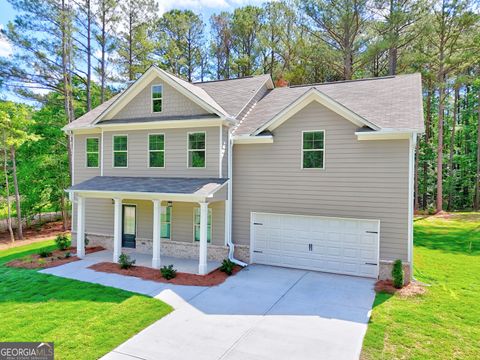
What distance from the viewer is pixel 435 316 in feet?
26.4

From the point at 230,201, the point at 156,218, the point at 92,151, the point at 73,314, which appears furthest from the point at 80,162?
the point at 73,314

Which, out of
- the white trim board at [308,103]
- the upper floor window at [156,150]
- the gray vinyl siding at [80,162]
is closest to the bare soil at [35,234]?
the gray vinyl siding at [80,162]

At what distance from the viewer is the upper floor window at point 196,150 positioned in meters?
13.3

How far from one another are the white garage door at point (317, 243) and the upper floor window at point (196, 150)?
10.1 feet

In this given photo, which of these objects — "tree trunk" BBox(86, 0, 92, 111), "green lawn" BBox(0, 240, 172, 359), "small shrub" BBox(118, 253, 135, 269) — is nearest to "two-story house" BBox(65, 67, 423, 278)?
"small shrub" BBox(118, 253, 135, 269)

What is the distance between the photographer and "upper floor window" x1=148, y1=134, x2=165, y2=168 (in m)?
14.0

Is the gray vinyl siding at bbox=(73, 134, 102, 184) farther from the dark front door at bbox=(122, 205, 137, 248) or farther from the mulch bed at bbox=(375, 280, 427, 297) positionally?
the mulch bed at bbox=(375, 280, 427, 297)

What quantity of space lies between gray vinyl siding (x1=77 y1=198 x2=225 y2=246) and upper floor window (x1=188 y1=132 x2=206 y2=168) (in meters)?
1.70

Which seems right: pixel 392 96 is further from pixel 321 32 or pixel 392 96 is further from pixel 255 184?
pixel 321 32

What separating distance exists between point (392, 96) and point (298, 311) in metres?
9.25

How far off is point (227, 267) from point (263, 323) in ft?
13.5

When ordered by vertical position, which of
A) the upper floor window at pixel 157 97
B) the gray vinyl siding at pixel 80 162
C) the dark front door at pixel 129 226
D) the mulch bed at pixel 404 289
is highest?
the upper floor window at pixel 157 97

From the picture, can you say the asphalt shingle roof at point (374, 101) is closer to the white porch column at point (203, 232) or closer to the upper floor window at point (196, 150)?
the upper floor window at point (196, 150)

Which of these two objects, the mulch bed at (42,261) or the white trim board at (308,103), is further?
the mulch bed at (42,261)
